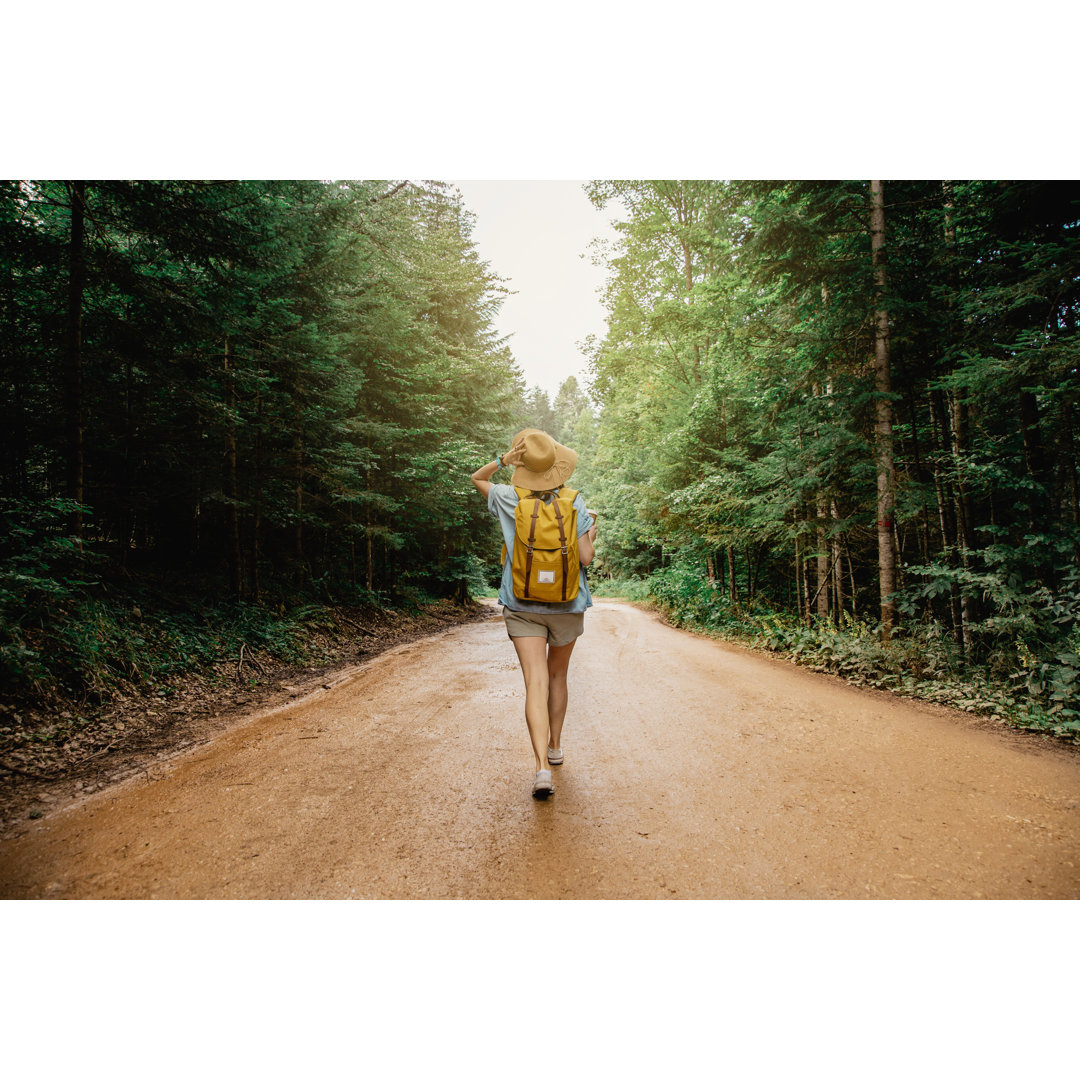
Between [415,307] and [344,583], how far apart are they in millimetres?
6966

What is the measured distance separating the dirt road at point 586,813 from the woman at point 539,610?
0.51 m

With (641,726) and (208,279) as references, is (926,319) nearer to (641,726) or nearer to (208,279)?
(641,726)

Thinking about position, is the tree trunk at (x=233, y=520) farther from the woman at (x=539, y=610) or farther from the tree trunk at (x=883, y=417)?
the tree trunk at (x=883, y=417)

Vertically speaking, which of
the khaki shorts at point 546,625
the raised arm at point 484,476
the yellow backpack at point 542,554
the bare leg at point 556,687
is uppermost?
the raised arm at point 484,476

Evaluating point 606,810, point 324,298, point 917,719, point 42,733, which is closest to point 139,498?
point 42,733

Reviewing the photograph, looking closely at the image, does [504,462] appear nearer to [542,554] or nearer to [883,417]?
[542,554]

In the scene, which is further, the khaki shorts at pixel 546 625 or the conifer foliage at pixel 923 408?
the conifer foliage at pixel 923 408

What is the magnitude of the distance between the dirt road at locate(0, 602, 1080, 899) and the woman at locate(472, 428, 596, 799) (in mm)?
506

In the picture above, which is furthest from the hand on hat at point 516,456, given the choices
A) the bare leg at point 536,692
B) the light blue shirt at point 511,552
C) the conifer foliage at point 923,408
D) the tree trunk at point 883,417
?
the tree trunk at point 883,417

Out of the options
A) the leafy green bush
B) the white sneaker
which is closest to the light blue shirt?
the white sneaker

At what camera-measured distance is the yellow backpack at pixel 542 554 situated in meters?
2.80

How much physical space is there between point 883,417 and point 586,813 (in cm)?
624

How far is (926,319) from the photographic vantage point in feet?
19.9

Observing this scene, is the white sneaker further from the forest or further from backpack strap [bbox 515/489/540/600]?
the forest
